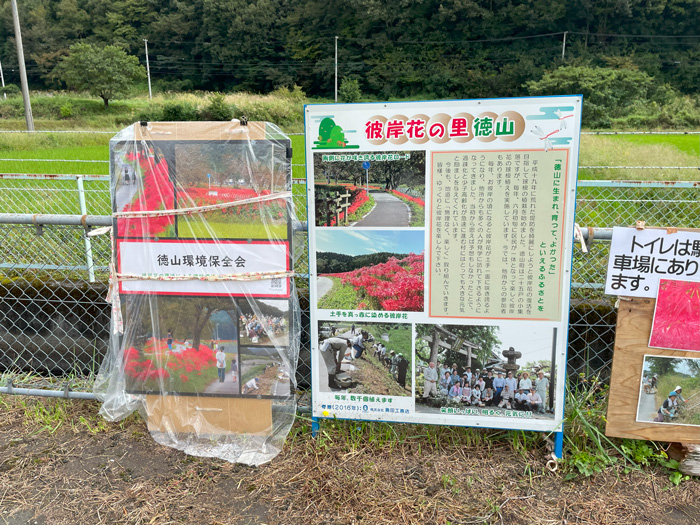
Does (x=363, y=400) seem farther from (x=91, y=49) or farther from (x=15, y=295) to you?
(x=91, y=49)

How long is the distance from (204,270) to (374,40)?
150ft

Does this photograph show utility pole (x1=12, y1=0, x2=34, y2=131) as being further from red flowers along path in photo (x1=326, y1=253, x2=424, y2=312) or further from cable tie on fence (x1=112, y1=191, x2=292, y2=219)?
red flowers along path in photo (x1=326, y1=253, x2=424, y2=312)

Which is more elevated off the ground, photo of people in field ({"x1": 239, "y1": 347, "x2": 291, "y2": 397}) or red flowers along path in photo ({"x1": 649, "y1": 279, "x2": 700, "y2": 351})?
red flowers along path in photo ({"x1": 649, "y1": 279, "x2": 700, "y2": 351})

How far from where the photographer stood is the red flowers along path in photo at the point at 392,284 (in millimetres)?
2279

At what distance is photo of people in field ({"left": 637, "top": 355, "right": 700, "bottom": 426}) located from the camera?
7.41ft

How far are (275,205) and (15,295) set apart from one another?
2.36 meters

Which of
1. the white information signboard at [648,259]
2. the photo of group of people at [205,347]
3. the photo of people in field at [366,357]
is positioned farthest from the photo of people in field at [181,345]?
the white information signboard at [648,259]

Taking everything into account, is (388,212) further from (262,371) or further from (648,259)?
(648,259)

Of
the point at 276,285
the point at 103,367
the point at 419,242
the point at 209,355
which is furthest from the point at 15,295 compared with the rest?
the point at 419,242

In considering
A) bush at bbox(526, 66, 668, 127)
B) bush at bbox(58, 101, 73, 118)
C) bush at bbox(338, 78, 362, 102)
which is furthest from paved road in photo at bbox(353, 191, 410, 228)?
bush at bbox(338, 78, 362, 102)

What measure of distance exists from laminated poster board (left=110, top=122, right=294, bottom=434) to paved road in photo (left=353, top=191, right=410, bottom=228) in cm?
44

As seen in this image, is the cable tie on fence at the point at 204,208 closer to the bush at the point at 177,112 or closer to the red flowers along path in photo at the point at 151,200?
the red flowers along path in photo at the point at 151,200

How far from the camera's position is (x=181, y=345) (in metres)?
2.53

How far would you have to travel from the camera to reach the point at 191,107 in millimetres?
27312
